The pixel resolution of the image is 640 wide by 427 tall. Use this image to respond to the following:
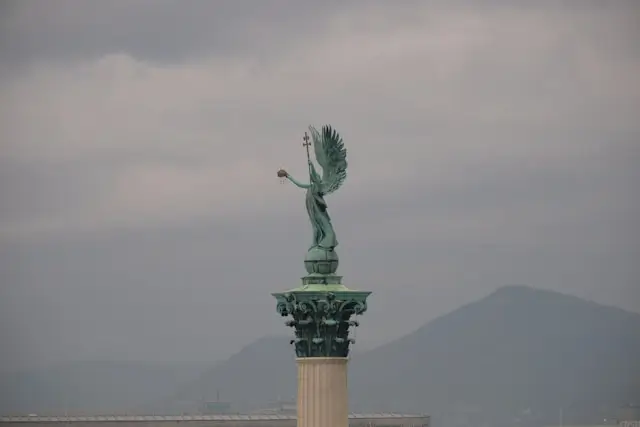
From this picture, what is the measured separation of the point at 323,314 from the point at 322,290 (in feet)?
1.25

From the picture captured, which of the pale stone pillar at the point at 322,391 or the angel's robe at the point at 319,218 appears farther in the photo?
the angel's robe at the point at 319,218

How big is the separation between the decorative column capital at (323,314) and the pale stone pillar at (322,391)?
15cm

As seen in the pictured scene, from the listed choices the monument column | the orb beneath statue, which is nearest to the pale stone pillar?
the monument column

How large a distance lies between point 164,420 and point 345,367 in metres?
64.3

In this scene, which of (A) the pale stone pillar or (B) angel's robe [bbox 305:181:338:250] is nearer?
(A) the pale stone pillar

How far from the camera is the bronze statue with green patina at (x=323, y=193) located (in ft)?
96.8

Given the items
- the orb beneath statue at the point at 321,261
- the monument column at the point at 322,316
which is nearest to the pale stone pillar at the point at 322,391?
the monument column at the point at 322,316

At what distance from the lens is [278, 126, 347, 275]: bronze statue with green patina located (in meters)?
29.5

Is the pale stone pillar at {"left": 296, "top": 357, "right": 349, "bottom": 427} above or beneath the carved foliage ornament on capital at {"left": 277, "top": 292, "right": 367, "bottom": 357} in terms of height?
beneath

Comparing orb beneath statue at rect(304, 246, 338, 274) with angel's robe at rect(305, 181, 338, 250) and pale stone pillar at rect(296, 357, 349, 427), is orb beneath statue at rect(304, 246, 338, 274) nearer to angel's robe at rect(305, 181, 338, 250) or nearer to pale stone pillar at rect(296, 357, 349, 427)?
angel's robe at rect(305, 181, 338, 250)

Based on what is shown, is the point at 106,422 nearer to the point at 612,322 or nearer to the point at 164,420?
the point at 164,420

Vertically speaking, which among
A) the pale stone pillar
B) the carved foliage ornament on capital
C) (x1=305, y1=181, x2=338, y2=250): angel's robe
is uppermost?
(x1=305, y1=181, x2=338, y2=250): angel's robe

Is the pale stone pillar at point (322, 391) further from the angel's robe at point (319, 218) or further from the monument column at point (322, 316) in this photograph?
the angel's robe at point (319, 218)

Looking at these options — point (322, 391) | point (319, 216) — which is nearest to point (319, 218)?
point (319, 216)
